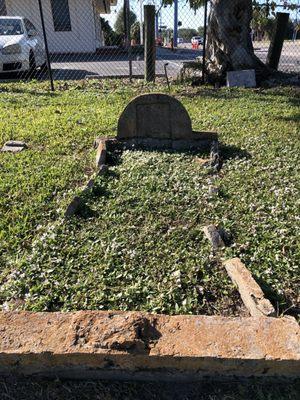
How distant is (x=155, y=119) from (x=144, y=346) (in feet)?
10.9

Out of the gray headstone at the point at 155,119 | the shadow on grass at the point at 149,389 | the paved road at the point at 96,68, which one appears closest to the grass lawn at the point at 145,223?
the gray headstone at the point at 155,119

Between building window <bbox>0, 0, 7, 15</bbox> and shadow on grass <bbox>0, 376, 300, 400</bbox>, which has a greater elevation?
building window <bbox>0, 0, 7, 15</bbox>

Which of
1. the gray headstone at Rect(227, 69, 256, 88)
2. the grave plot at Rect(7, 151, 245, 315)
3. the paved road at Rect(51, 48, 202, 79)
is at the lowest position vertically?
the grave plot at Rect(7, 151, 245, 315)

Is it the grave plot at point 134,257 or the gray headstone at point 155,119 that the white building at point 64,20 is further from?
the grave plot at point 134,257

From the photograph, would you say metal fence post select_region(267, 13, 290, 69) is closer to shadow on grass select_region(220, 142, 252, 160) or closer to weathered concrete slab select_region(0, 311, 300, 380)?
shadow on grass select_region(220, 142, 252, 160)

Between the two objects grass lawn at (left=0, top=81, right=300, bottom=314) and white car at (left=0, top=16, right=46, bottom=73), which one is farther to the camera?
white car at (left=0, top=16, right=46, bottom=73)

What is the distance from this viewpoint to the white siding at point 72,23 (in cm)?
1777

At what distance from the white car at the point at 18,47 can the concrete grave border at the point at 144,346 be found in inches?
352

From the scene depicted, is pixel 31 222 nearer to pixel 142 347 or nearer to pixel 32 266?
pixel 32 266

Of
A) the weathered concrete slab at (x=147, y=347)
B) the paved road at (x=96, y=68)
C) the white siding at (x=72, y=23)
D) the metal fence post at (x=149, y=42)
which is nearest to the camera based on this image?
the weathered concrete slab at (x=147, y=347)

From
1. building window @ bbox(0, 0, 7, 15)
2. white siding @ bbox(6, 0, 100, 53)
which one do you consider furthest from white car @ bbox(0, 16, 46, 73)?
building window @ bbox(0, 0, 7, 15)

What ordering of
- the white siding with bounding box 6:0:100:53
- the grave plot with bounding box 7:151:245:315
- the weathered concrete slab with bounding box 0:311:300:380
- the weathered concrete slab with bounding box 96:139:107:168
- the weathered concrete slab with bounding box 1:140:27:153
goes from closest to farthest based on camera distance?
the weathered concrete slab with bounding box 0:311:300:380 → the grave plot with bounding box 7:151:245:315 → the weathered concrete slab with bounding box 96:139:107:168 → the weathered concrete slab with bounding box 1:140:27:153 → the white siding with bounding box 6:0:100:53

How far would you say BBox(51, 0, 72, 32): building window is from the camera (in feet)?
58.7

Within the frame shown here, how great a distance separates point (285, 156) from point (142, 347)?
338 cm
